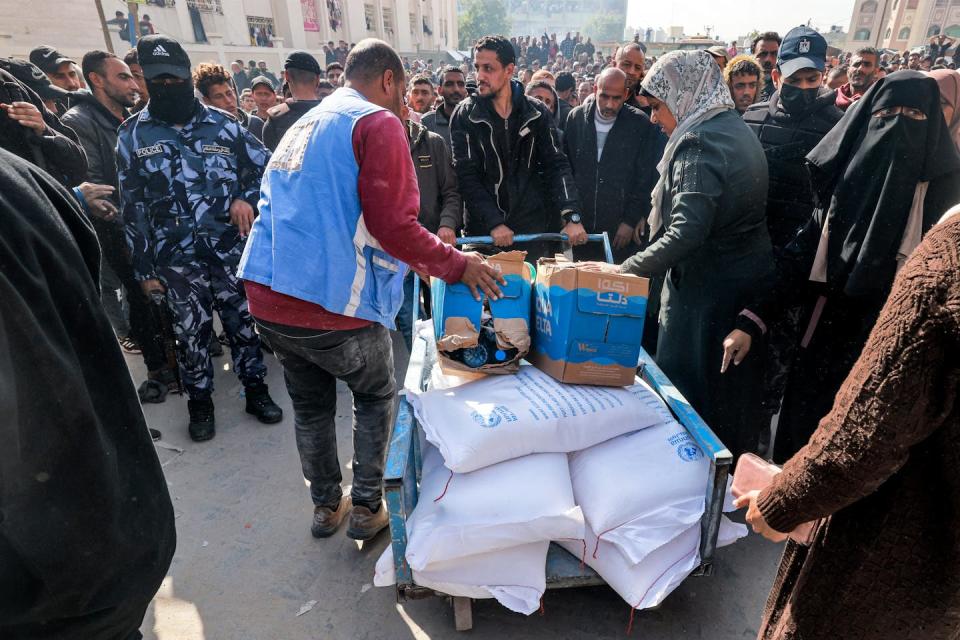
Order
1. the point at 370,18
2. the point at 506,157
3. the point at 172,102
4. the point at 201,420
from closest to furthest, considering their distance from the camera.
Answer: the point at 172,102
the point at 201,420
the point at 506,157
the point at 370,18

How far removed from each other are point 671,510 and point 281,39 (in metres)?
34.4

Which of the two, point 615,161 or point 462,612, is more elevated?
point 615,161

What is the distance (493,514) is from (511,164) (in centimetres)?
263

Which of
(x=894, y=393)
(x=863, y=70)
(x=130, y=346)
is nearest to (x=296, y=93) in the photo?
(x=130, y=346)

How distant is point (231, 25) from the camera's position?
91.5ft

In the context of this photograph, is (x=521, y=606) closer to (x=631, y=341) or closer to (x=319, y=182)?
(x=631, y=341)

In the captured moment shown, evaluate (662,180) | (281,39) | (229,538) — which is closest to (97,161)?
(229,538)

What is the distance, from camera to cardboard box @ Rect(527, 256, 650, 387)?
2047mm

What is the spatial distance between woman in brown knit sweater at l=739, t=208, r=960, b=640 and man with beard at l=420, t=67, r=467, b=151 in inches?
171

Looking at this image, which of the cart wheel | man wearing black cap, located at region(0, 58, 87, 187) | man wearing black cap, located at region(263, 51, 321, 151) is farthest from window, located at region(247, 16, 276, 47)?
the cart wheel

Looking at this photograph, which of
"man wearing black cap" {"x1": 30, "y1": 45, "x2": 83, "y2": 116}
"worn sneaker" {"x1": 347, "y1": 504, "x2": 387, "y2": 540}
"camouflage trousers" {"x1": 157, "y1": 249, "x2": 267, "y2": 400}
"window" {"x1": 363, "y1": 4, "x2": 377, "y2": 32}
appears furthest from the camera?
"window" {"x1": 363, "y1": 4, "x2": 377, "y2": 32}

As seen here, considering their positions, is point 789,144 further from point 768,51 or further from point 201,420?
point 201,420

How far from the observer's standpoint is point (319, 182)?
1869 mm

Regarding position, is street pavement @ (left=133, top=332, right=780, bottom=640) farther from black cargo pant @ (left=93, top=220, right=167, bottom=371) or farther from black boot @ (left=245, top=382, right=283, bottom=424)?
black cargo pant @ (left=93, top=220, right=167, bottom=371)
